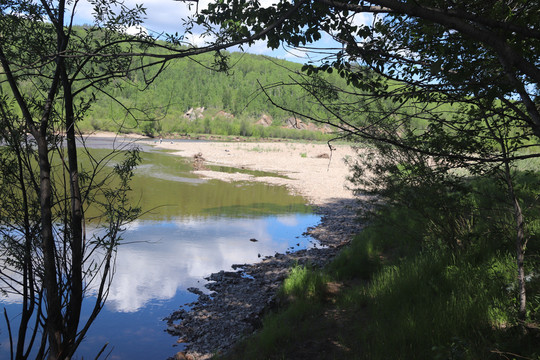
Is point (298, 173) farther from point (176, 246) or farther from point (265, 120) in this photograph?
point (265, 120)

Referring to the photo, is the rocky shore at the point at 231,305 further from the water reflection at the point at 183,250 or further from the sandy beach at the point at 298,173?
the sandy beach at the point at 298,173

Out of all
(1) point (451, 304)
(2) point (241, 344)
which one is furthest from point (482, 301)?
(2) point (241, 344)

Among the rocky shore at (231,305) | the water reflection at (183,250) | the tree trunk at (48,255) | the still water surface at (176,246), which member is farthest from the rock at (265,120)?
the tree trunk at (48,255)

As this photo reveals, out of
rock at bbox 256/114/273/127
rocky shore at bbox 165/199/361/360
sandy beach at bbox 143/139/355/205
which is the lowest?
rocky shore at bbox 165/199/361/360

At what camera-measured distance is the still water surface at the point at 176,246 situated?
7.55 meters

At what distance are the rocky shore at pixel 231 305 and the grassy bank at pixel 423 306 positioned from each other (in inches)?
32.7

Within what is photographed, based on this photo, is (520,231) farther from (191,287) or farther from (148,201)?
(148,201)

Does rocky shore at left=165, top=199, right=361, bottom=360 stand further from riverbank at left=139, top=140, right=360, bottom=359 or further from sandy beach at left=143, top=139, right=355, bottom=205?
sandy beach at left=143, top=139, right=355, bottom=205

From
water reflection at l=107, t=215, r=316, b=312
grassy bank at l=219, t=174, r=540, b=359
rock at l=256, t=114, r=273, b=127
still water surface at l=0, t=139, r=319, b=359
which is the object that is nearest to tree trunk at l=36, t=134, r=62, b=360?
still water surface at l=0, t=139, r=319, b=359

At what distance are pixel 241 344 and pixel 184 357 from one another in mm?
1159

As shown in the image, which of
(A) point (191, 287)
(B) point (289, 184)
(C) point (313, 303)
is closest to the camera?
(C) point (313, 303)

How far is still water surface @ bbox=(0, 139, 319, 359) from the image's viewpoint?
7.55 m

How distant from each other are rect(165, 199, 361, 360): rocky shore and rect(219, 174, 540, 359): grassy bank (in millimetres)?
830

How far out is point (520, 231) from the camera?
3.69m
